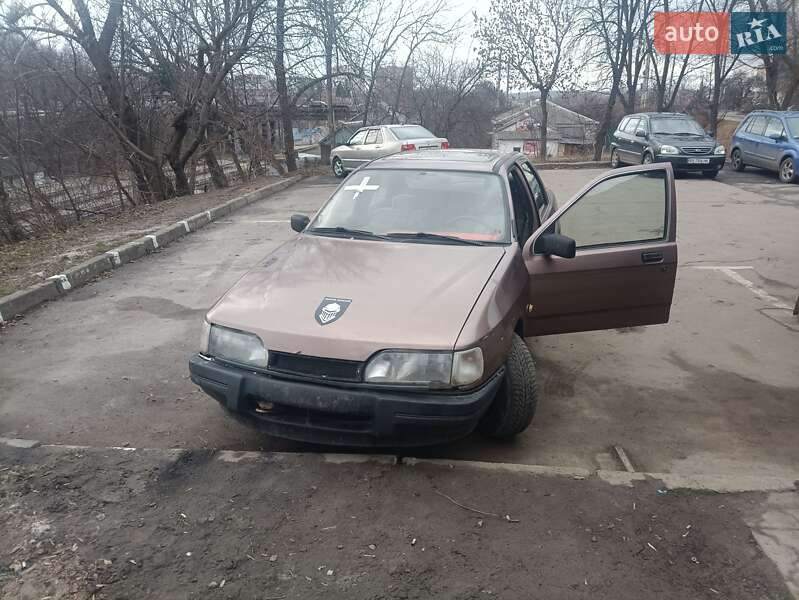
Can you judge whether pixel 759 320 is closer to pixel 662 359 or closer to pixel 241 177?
pixel 662 359

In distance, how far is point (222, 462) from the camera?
3.20 m

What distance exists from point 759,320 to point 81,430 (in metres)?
5.90

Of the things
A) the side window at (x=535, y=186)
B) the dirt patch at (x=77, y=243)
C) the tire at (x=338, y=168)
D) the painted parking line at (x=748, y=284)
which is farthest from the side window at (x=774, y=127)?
the dirt patch at (x=77, y=243)

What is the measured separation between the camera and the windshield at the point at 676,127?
15336mm

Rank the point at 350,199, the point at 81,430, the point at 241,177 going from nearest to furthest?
the point at 81,430 → the point at 350,199 → the point at 241,177

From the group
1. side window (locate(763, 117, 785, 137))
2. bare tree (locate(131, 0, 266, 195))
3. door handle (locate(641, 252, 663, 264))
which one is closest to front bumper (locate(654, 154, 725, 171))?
side window (locate(763, 117, 785, 137))

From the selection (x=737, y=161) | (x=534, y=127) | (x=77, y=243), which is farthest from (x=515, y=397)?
(x=534, y=127)

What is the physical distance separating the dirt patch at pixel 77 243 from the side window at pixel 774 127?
13184 mm

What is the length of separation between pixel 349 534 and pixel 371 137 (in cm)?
1496

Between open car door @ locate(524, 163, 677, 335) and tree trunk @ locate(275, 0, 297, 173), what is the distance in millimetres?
11751

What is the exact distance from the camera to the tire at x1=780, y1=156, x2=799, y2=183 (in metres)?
13.8

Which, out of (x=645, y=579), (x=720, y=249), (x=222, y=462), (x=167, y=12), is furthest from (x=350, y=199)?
(x=167, y=12)

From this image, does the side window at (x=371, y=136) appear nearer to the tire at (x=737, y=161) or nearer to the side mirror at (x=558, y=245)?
the tire at (x=737, y=161)

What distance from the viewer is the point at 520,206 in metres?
4.47
